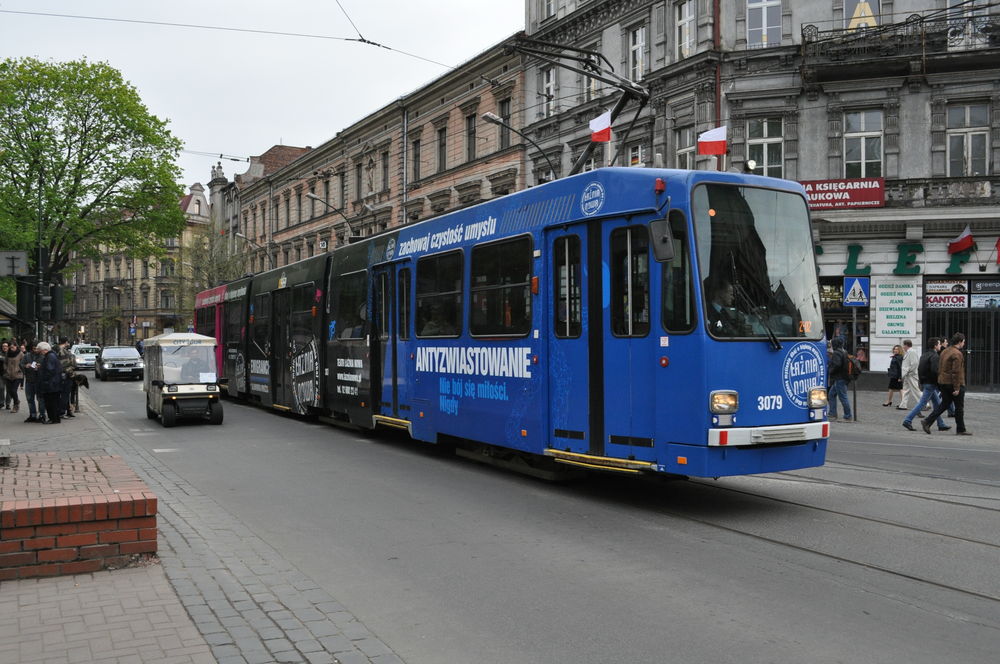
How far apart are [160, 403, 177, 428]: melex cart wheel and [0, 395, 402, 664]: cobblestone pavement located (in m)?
10.3

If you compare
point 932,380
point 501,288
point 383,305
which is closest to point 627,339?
point 501,288

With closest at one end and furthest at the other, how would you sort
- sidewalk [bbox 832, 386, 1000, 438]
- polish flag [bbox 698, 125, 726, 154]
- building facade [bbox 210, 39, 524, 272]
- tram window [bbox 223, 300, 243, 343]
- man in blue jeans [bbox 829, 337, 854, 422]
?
polish flag [bbox 698, 125, 726, 154], sidewalk [bbox 832, 386, 1000, 438], man in blue jeans [bbox 829, 337, 854, 422], tram window [bbox 223, 300, 243, 343], building facade [bbox 210, 39, 524, 272]

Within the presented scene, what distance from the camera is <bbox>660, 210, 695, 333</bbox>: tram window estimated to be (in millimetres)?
7852

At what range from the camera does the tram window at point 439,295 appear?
11.3 metres

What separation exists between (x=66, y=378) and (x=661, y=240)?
15.7 meters

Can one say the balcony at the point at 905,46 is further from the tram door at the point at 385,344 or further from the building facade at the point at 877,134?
the tram door at the point at 385,344

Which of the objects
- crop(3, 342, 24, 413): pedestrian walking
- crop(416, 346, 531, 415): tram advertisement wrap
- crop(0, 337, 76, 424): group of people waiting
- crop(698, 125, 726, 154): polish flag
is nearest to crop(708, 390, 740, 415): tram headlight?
crop(416, 346, 531, 415): tram advertisement wrap

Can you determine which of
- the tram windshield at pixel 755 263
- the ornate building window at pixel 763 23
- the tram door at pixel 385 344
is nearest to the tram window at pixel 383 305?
the tram door at pixel 385 344

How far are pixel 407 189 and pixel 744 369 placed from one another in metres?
37.3

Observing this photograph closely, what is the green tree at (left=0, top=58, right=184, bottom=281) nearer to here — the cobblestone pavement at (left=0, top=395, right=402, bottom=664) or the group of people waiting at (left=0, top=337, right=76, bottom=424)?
the group of people waiting at (left=0, top=337, right=76, bottom=424)

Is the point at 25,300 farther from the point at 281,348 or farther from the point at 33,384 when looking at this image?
the point at 281,348

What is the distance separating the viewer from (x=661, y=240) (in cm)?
780

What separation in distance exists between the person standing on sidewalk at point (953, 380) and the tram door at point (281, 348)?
1260cm

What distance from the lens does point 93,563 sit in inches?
225
